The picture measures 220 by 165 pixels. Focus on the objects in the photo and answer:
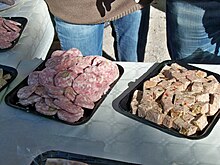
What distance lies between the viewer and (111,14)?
129 centimetres

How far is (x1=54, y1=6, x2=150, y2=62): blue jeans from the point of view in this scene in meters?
1.34

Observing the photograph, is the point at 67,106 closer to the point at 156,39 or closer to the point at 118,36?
the point at 118,36

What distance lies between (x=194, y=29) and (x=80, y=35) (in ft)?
1.02

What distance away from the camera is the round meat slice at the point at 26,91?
1029 mm

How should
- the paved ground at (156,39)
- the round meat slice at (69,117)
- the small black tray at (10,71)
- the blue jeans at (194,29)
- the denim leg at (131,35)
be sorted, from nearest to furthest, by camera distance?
the round meat slice at (69,117), the small black tray at (10,71), the blue jeans at (194,29), the denim leg at (131,35), the paved ground at (156,39)

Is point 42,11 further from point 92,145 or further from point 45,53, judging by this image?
point 92,145

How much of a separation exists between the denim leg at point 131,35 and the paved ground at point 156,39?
1.73ft

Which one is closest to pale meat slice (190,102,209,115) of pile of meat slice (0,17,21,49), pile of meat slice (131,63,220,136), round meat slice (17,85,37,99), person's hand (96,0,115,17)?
pile of meat slice (131,63,220,136)

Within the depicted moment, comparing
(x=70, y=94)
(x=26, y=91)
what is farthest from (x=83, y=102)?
(x=26, y=91)

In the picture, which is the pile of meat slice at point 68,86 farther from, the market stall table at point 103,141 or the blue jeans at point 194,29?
the blue jeans at point 194,29

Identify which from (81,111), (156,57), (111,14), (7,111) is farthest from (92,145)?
(156,57)

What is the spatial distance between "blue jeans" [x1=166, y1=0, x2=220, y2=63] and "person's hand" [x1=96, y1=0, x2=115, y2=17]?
158mm

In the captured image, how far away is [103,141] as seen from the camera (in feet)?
3.03

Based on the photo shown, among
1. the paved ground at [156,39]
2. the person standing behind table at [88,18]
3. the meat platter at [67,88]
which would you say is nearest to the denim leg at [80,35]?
the person standing behind table at [88,18]
